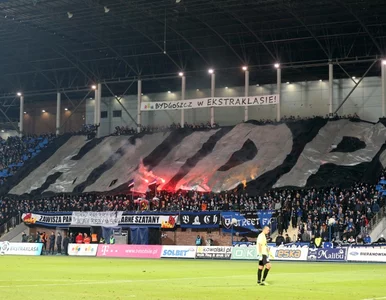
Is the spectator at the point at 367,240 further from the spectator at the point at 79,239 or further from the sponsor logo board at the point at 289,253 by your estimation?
the spectator at the point at 79,239

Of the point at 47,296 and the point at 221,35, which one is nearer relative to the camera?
the point at 47,296

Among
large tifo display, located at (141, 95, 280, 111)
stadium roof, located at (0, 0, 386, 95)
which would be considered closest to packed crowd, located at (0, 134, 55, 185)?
stadium roof, located at (0, 0, 386, 95)

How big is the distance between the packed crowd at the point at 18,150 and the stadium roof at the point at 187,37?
809cm

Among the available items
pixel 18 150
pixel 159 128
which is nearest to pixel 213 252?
pixel 159 128

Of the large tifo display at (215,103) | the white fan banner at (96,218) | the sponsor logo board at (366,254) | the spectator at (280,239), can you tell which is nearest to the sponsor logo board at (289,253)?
the sponsor logo board at (366,254)

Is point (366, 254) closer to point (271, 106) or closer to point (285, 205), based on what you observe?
point (285, 205)

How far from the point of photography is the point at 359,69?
237ft

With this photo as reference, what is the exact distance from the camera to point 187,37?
70.3m

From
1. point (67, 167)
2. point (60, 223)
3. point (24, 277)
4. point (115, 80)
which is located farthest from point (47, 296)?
point (115, 80)

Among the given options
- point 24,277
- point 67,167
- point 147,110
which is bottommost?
point 24,277

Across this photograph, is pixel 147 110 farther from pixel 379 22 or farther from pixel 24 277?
pixel 24 277

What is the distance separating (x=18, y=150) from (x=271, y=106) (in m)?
30.4

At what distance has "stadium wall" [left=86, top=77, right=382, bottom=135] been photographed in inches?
2810

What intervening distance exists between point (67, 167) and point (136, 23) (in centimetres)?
1800
